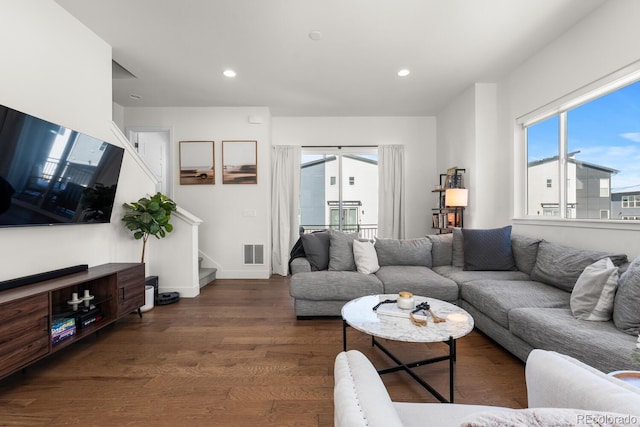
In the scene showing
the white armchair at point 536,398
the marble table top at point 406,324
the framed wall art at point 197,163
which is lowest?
the marble table top at point 406,324

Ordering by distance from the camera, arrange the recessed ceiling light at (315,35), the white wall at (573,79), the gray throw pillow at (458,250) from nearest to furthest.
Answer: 1. the white wall at (573,79)
2. the recessed ceiling light at (315,35)
3. the gray throw pillow at (458,250)

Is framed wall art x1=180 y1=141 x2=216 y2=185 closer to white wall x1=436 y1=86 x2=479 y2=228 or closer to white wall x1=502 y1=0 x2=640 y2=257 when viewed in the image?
Result: white wall x1=436 y1=86 x2=479 y2=228

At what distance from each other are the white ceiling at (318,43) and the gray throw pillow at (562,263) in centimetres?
215

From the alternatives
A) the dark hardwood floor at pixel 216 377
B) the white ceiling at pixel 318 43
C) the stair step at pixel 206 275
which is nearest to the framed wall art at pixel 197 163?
the white ceiling at pixel 318 43

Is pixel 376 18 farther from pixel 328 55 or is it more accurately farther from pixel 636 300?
pixel 636 300

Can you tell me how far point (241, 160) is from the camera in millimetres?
4730

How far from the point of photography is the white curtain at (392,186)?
5223 millimetres

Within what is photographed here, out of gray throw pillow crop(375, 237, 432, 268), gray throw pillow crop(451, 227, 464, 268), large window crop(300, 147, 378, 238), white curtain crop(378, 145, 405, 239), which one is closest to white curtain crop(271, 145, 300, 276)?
large window crop(300, 147, 378, 238)

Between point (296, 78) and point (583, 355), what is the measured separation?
12.5ft

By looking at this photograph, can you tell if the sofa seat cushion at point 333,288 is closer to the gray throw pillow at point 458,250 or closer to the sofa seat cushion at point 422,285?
the sofa seat cushion at point 422,285

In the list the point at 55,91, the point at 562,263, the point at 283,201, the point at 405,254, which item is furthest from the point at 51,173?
the point at 562,263

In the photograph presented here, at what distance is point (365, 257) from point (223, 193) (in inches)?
112

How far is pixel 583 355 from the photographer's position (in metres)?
1.53

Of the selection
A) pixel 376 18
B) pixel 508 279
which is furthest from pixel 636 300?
pixel 376 18
